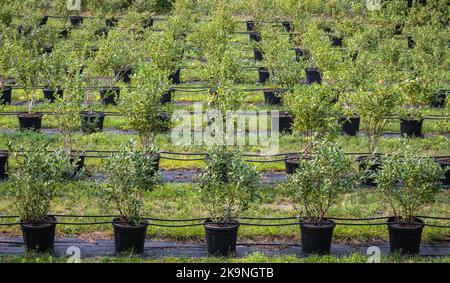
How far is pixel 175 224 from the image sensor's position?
1159 centimetres

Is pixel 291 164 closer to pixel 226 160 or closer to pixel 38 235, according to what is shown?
pixel 226 160

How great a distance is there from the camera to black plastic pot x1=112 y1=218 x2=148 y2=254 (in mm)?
10469

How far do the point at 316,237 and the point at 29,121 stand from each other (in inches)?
286

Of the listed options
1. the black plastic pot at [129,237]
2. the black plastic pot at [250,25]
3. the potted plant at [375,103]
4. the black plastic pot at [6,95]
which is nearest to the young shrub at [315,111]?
the potted plant at [375,103]

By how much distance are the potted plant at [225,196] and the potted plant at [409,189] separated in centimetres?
176

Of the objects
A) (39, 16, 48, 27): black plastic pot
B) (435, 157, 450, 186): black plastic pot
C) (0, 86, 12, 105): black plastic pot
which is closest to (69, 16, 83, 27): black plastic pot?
(39, 16, 48, 27): black plastic pot

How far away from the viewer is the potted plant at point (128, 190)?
1049 centimetres

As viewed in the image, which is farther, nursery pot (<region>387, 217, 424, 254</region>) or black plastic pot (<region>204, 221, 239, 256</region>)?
nursery pot (<region>387, 217, 424, 254</region>)

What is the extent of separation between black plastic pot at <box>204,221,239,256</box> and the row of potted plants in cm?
1

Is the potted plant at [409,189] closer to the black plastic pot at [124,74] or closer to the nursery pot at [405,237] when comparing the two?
the nursery pot at [405,237]

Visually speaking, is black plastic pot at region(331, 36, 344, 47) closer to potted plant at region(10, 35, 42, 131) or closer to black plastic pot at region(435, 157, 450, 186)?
potted plant at region(10, 35, 42, 131)

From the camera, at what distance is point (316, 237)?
34.9 ft
